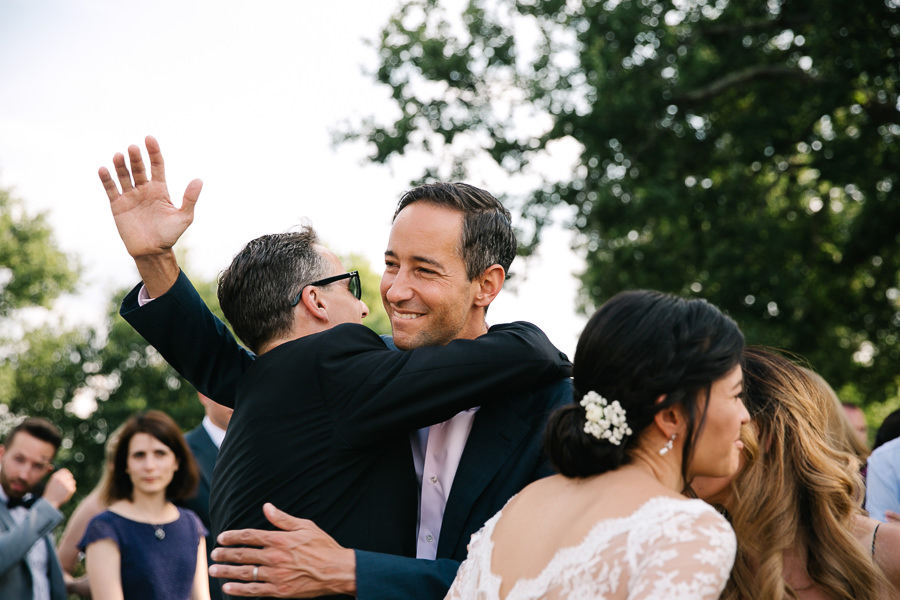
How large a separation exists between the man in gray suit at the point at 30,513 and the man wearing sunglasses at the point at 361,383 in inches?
147

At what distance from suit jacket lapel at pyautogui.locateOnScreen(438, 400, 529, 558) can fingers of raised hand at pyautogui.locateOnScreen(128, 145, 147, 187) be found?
1470 millimetres

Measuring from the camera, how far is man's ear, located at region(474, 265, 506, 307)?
3377 mm

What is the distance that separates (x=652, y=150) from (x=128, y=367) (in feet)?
108

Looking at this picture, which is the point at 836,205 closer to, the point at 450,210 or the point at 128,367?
the point at 450,210

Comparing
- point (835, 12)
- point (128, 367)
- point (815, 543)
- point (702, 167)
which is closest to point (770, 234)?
point (702, 167)

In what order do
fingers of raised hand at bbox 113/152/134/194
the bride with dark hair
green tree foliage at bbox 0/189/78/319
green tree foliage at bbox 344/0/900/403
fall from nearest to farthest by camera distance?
1. the bride with dark hair
2. fingers of raised hand at bbox 113/152/134/194
3. green tree foliage at bbox 344/0/900/403
4. green tree foliage at bbox 0/189/78/319

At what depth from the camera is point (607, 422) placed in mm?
2291

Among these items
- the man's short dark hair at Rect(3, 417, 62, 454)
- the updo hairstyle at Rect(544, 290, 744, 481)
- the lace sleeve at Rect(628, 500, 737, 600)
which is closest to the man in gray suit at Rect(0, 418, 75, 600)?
the man's short dark hair at Rect(3, 417, 62, 454)

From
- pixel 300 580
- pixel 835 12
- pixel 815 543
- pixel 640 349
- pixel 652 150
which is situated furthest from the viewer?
pixel 652 150

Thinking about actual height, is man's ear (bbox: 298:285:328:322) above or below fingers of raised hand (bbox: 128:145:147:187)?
below

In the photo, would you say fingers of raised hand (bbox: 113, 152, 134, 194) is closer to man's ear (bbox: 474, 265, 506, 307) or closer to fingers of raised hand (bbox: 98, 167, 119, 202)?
fingers of raised hand (bbox: 98, 167, 119, 202)

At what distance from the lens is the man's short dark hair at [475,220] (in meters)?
3.31

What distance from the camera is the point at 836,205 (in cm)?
1795

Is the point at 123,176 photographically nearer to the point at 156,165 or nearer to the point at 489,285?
the point at 156,165
